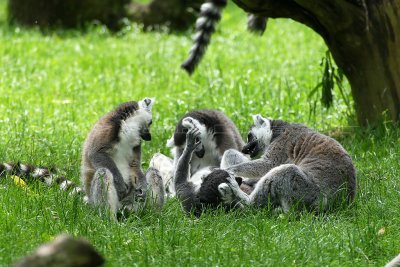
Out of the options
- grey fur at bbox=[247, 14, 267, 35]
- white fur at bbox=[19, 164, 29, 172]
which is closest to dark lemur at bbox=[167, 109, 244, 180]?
white fur at bbox=[19, 164, 29, 172]

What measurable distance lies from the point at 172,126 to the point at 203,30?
1.14 meters

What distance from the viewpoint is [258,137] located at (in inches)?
280

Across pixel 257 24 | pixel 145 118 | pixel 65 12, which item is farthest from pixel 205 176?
pixel 65 12

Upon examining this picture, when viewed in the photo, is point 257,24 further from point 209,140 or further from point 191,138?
point 191,138

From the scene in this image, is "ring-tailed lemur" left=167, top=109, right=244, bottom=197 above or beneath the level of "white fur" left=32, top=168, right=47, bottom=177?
above

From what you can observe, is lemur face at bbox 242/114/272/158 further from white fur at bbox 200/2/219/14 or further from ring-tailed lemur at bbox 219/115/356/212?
white fur at bbox 200/2/219/14

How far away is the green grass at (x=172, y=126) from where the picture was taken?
16.8 feet

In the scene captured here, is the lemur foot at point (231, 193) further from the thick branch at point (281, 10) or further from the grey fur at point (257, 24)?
the grey fur at point (257, 24)

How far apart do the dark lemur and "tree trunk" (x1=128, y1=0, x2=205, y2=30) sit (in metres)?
9.39

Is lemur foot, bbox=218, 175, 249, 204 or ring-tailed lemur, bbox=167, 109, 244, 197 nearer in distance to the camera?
lemur foot, bbox=218, 175, 249, 204

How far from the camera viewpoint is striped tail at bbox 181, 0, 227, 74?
852cm

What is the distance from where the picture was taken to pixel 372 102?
328 inches

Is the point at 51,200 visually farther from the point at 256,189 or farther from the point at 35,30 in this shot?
the point at 35,30

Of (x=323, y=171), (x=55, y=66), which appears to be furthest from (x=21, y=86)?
(x=323, y=171)
